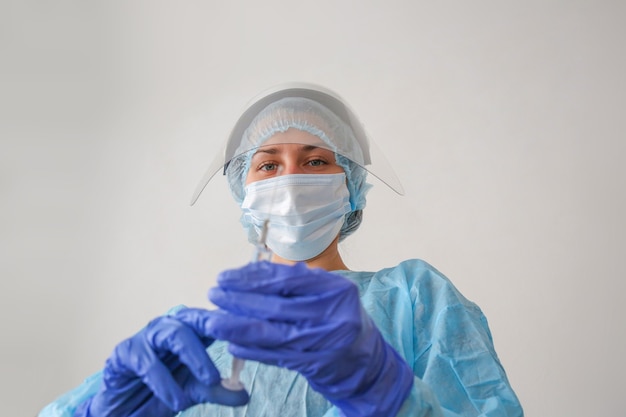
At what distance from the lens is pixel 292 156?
1.32m

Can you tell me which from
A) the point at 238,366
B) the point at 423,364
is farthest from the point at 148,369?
the point at 423,364

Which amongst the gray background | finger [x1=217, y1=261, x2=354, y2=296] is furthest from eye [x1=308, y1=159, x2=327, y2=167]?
finger [x1=217, y1=261, x2=354, y2=296]

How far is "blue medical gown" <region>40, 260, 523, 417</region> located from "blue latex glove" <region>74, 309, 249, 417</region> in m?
0.17

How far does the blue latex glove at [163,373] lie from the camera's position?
852 millimetres

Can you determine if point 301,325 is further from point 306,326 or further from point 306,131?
point 306,131

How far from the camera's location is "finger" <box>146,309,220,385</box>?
32.9 inches

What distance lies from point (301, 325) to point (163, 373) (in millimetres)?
223

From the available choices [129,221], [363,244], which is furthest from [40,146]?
[363,244]

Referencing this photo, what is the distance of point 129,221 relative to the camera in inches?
82.7

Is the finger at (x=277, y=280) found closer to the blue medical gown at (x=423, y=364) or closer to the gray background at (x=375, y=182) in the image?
the blue medical gown at (x=423, y=364)

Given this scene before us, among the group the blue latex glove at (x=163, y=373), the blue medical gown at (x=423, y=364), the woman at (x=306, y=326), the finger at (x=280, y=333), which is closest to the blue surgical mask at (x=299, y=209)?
the woman at (x=306, y=326)

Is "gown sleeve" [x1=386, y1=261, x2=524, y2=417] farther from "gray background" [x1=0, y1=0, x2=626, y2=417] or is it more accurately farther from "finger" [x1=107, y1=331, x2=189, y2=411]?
"gray background" [x1=0, y1=0, x2=626, y2=417]

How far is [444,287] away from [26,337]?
4.68ft

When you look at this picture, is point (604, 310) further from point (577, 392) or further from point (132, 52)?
point (132, 52)
